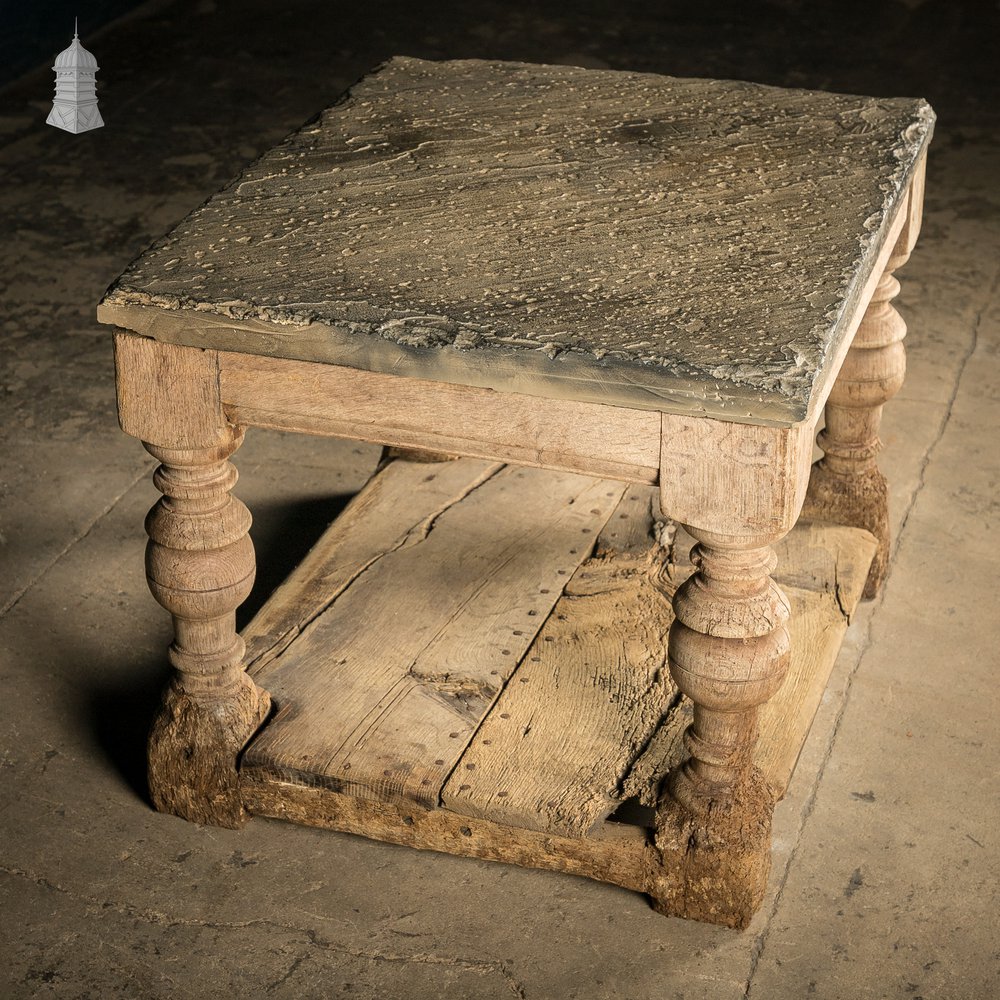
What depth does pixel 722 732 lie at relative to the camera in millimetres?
1864

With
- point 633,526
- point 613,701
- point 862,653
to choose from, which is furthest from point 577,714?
point 862,653

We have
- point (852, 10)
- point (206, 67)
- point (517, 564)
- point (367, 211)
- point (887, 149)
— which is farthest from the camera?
point (852, 10)

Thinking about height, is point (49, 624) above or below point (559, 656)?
below

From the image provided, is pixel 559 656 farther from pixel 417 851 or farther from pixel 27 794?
pixel 27 794

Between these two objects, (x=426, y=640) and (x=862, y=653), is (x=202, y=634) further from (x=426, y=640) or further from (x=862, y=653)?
(x=862, y=653)

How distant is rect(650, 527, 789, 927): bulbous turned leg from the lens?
1.76 metres

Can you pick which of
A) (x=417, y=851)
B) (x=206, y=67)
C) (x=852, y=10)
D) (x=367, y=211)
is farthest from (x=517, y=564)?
(x=852, y=10)

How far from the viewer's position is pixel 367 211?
198 cm

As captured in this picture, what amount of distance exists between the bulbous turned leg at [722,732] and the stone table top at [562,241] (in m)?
0.23

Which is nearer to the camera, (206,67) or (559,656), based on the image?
(559,656)

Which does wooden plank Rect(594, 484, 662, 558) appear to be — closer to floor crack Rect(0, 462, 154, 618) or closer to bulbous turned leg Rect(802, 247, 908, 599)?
bulbous turned leg Rect(802, 247, 908, 599)

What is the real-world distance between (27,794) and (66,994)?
1.27ft

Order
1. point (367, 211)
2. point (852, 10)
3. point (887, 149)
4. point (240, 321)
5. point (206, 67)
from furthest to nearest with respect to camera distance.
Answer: point (852, 10)
point (206, 67)
point (887, 149)
point (367, 211)
point (240, 321)

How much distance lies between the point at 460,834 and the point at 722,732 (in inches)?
14.4
